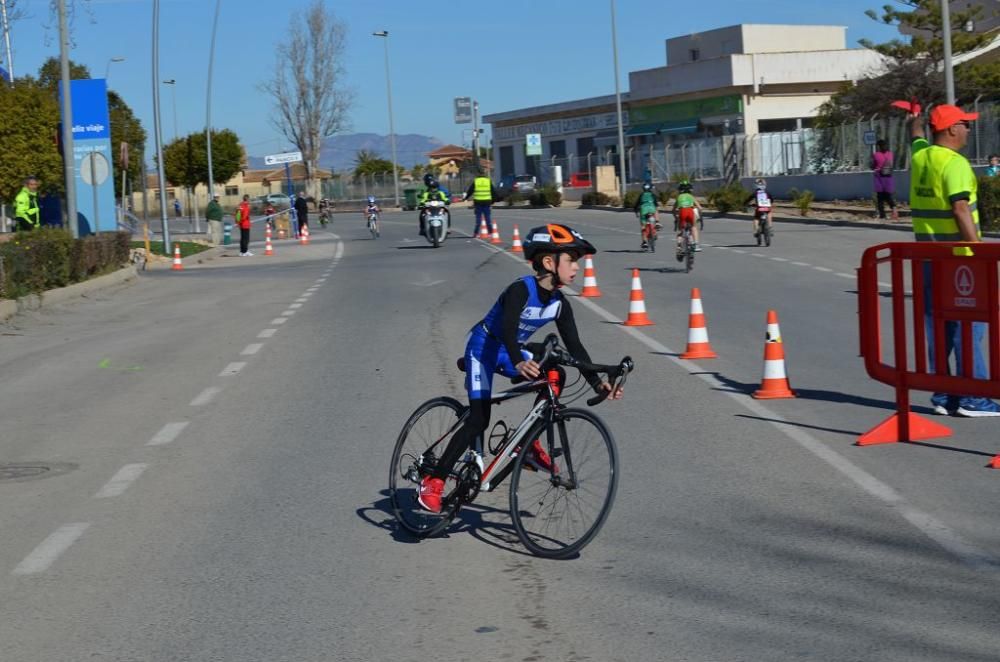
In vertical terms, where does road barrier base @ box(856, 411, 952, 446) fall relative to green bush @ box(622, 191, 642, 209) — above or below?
below

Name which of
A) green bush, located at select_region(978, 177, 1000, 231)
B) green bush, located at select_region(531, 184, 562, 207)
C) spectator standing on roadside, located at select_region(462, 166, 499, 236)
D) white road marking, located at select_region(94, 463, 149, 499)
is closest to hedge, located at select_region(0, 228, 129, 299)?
spectator standing on roadside, located at select_region(462, 166, 499, 236)

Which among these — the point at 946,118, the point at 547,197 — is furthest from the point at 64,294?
the point at 547,197

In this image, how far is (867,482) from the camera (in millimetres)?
7922

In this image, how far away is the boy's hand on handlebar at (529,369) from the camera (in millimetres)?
6234

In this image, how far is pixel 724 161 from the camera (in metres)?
62.4

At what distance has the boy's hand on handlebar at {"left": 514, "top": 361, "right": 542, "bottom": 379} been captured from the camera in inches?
245

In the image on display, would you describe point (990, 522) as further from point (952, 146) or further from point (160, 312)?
point (160, 312)

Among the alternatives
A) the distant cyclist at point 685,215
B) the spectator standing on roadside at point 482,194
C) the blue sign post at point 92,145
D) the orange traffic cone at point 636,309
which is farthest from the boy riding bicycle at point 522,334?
the spectator standing on roadside at point 482,194

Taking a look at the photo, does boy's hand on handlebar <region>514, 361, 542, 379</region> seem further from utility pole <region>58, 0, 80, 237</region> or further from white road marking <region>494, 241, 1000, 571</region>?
utility pole <region>58, 0, 80, 237</region>

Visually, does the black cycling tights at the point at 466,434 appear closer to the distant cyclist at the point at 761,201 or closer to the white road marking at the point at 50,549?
the white road marking at the point at 50,549

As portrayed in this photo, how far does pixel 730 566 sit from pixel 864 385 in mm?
5743

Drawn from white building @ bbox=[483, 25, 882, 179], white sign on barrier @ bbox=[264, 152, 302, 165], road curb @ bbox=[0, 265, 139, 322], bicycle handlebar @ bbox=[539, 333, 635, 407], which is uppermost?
white building @ bbox=[483, 25, 882, 179]

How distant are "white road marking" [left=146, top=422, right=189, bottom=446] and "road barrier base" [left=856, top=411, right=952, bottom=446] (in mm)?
4744

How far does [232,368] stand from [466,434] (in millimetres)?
8075
